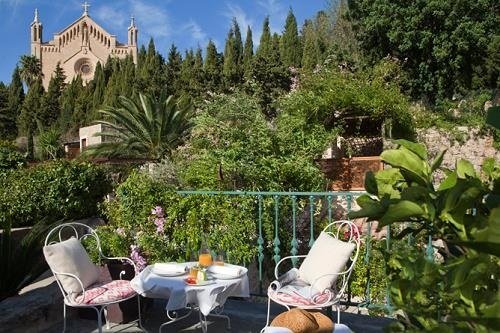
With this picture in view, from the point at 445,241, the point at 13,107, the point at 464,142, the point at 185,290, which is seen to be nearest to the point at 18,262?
the point at 185,290

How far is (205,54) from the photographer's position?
114 ft

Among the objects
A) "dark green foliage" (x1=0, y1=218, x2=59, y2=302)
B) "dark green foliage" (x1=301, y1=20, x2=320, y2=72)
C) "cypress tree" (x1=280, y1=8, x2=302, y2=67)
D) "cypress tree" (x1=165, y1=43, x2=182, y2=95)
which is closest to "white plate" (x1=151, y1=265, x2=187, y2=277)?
"dark green foliage" (x1=0, y1=218, x2=59, y2=302)

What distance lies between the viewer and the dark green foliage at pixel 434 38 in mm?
14875

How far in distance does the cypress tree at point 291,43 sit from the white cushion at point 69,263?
25.2 meters

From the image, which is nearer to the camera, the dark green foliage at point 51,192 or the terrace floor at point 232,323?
the terrace floor at point 232,323

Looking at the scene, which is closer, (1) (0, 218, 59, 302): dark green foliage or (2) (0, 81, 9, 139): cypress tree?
(1) (0, 218, 59, 302): dark green foliage

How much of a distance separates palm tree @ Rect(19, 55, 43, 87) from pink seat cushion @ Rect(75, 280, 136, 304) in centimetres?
5502

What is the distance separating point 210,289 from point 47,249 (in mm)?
1306

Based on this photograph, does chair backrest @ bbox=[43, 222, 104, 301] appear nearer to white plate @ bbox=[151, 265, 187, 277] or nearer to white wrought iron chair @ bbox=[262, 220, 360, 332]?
white plate @ bbox=[151, 265, 187, 277]

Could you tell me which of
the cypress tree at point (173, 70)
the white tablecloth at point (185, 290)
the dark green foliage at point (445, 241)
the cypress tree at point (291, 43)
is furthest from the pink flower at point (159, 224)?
the cypress tree at point (173, 70)

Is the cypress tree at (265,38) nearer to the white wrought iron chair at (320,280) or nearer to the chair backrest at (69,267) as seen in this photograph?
the white wrought iron chair at (320,280)

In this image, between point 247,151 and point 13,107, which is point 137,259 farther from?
point 13,107

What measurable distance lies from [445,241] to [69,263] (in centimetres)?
337

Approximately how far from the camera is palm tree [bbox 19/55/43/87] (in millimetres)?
53094
